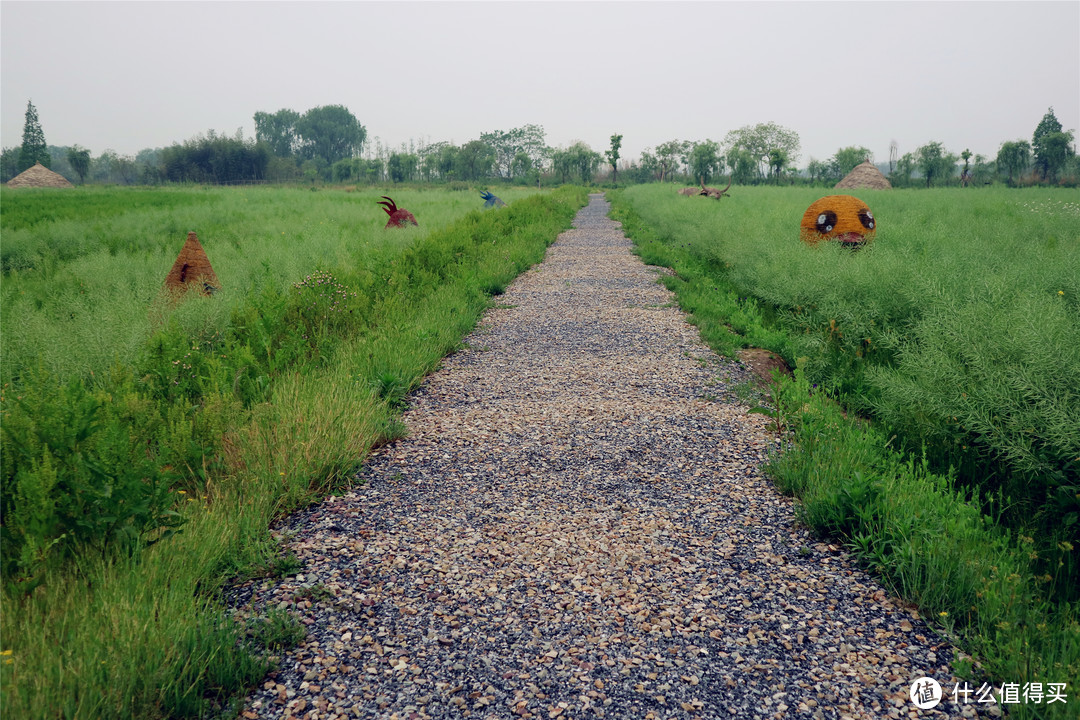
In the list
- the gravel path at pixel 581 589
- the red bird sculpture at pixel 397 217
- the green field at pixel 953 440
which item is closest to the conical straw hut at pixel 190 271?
the gravel path at pixel 581 589

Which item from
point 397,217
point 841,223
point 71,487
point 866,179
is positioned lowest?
point 71,487

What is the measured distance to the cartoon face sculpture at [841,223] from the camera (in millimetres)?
11000

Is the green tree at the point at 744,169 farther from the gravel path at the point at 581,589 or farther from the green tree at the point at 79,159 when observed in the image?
the green tree at the point at 79,159

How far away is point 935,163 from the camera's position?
63.1m

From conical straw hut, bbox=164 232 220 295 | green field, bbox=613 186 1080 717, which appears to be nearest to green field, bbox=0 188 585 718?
conical straw hut, bbox=164 232 220 295

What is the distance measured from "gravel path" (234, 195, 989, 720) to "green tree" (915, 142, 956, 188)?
72.0m

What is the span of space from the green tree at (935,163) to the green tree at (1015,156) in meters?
4.64

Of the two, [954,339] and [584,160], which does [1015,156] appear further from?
[954,339]

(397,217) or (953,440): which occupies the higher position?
(397,217)

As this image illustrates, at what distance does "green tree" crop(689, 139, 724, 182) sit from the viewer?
240 ft

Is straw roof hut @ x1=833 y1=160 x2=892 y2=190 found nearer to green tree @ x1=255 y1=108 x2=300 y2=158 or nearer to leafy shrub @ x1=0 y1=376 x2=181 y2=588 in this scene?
leafy shrub @ x1=0 y1=376 x2=181 y2=588

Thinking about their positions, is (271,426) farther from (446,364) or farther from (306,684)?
(446,364)

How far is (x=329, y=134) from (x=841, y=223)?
133 metres

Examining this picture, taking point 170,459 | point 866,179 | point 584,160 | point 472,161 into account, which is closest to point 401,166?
point 472,161
